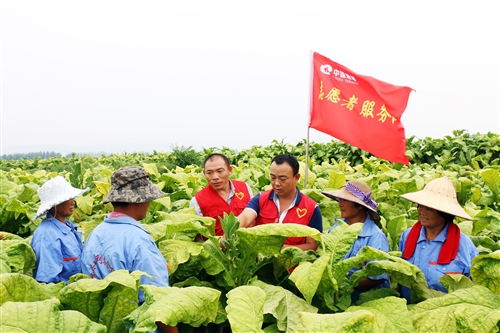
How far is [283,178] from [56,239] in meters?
1.68

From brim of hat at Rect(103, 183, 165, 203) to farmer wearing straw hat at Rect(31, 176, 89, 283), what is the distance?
2.50ft

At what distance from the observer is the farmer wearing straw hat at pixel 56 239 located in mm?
3068

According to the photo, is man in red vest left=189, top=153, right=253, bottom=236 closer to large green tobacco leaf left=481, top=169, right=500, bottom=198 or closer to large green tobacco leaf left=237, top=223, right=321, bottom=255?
large green tobacco leaf left=237, top=223, right=321, bottom=255

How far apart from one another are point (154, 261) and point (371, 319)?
3.78 ft

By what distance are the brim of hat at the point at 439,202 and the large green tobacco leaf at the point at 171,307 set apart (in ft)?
5.36

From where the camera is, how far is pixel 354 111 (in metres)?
5.76

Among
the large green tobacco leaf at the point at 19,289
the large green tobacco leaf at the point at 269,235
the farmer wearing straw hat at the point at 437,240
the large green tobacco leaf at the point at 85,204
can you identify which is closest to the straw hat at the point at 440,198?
the farmer wearing straw hat at the point at 437,240

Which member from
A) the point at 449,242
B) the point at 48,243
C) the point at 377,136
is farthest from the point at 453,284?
the point at 377,136

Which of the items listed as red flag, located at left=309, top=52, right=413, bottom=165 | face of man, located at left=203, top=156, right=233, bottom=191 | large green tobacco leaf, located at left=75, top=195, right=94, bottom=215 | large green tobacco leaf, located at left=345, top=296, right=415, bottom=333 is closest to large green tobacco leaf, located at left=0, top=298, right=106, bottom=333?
large green tobacco leaf, located at left=345, top=296, right=415, bottom=333

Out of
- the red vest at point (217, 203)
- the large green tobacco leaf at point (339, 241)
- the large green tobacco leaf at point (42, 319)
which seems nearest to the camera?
the large green tobacco leaf at point (42, 319)

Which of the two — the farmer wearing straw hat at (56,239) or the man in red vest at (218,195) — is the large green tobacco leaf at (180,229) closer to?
the farmer wearing straw hat at (56,239)

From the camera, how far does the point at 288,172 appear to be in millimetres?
3775

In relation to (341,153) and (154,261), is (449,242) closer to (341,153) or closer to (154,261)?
(154,261)

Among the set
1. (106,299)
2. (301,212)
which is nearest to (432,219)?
(301,212)
